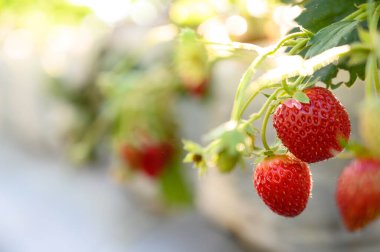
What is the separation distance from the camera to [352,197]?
1.63 feet

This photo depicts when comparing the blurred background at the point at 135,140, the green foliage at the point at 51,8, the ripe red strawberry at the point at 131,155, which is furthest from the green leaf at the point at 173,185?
the green foliage at the point at 51,8

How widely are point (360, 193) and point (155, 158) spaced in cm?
114

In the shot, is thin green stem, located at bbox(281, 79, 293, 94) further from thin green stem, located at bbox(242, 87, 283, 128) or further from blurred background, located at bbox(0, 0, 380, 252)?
blurred background, located at bbox(0, 0, 380, 252)

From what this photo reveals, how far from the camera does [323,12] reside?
54 centimetres

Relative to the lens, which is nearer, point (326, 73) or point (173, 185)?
point (326, 73)

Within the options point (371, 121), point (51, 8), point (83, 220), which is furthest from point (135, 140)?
point (51, 8)

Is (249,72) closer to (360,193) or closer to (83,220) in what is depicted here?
(360,193)

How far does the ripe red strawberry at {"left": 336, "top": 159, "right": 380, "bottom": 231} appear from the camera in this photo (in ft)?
1.54

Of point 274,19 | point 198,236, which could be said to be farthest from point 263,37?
point 198,236

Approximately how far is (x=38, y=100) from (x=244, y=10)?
1349 mm

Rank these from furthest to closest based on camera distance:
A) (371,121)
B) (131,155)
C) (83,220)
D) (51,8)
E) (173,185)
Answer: (51,8) → (83,220) → (173,185) → (131,155) → (371,121)

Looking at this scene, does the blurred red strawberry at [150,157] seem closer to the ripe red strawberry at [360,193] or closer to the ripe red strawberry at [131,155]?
the ripe red strawberry at [131,155]

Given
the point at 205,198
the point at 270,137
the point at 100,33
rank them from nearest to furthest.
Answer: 1. the point at 270,137
2. the point at 205,198
3. the point at 100,33

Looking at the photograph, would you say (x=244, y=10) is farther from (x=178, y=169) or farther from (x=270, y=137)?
(x=178, y=169)
